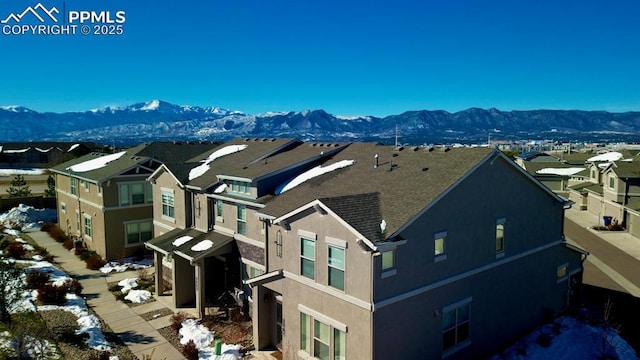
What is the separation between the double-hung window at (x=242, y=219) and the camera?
62.5 ft

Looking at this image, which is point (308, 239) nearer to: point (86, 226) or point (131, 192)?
point (131, 192)

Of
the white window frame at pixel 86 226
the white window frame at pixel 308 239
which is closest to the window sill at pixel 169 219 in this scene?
the white window frame at pixel 86 226

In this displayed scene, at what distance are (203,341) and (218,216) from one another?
6260 mm

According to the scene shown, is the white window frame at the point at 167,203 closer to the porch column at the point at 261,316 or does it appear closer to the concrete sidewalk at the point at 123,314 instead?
the concrete sidewalk at the point at 123,314

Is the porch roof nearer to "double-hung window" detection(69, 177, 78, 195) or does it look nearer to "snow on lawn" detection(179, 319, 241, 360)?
"snow on lawn" detection(179, 319, 241, 360)

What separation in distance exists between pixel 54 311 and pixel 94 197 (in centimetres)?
1227

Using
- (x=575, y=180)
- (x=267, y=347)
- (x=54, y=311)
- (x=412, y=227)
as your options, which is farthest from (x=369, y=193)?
(x=575, y=180)

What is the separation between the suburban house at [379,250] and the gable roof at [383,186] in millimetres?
63

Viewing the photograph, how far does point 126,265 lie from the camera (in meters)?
27.4

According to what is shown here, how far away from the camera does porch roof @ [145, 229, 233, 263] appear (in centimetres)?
1922

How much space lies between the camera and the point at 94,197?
29672 millimetres

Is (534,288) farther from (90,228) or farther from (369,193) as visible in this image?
(90,228)

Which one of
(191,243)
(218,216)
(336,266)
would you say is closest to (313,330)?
(336,266)

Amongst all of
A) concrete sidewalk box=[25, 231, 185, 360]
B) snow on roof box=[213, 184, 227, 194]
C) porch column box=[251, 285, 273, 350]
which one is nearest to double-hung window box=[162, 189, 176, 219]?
snow on roof box=[213, 184, 227, 194]
